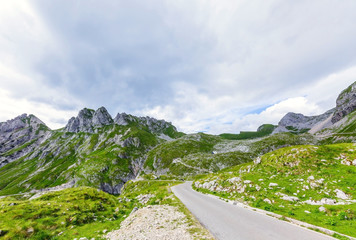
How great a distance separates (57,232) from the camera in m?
16.6

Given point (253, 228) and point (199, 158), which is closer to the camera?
point (253, 228)

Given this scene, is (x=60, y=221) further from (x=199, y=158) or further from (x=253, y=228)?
(x=199, y=158)

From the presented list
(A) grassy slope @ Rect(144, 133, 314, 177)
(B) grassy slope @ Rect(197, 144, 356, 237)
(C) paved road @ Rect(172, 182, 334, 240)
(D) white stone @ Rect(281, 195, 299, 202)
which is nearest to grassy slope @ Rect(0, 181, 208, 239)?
(C) paved road @ Rect(172, 182, 334, 240)

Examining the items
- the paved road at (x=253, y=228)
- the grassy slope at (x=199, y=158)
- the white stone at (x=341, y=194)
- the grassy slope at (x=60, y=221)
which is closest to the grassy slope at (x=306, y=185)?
the white stone at (x=341, y=194)

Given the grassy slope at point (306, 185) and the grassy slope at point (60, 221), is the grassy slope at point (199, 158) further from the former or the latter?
the grassy slope at point (60, 221)

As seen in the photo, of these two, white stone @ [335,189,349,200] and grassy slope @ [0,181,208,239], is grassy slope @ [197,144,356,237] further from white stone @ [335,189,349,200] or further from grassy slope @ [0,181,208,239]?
grassy slope @ [0,181,208,239]

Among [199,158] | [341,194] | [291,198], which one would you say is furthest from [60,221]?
[199,158]

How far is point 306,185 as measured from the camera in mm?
22891

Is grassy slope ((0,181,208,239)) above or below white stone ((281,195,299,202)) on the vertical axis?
above

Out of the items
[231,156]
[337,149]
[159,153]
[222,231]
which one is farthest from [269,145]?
[222,231]

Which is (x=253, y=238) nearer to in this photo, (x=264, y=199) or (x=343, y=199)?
(x=264, y=199)

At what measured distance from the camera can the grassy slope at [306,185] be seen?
14.2m

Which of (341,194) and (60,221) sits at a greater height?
(60,221)

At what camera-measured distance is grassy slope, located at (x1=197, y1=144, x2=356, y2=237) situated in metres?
14.2
